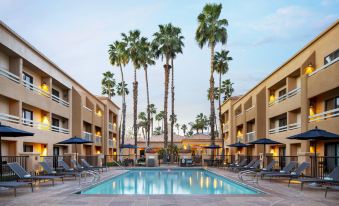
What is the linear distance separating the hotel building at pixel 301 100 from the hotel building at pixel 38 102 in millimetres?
15428

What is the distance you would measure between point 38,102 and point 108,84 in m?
36.8

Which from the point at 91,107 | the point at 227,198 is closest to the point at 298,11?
the point at 91,107

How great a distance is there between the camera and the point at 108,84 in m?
60.9

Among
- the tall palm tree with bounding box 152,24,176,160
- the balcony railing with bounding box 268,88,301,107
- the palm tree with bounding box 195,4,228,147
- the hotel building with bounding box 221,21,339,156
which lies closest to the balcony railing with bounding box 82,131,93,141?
the tall palm tree with bounding box 152,24,176,160

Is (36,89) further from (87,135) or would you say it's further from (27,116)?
(87,135)

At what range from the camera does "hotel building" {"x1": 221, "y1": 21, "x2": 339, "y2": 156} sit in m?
19.6

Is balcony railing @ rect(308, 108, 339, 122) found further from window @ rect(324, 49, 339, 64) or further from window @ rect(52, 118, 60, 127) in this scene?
window @ rect(52, 118, 60, 127)

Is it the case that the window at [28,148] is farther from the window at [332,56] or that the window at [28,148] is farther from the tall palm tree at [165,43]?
the window at [332,56]

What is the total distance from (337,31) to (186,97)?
60741 mm

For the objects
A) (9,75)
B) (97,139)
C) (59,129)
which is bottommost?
(97,139)

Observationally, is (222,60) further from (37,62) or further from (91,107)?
(37,62)

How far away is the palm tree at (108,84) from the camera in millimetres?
60750

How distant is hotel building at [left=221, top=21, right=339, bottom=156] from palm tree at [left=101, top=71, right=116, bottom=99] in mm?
28630

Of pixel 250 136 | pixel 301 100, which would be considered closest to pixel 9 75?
pixel 301 100
